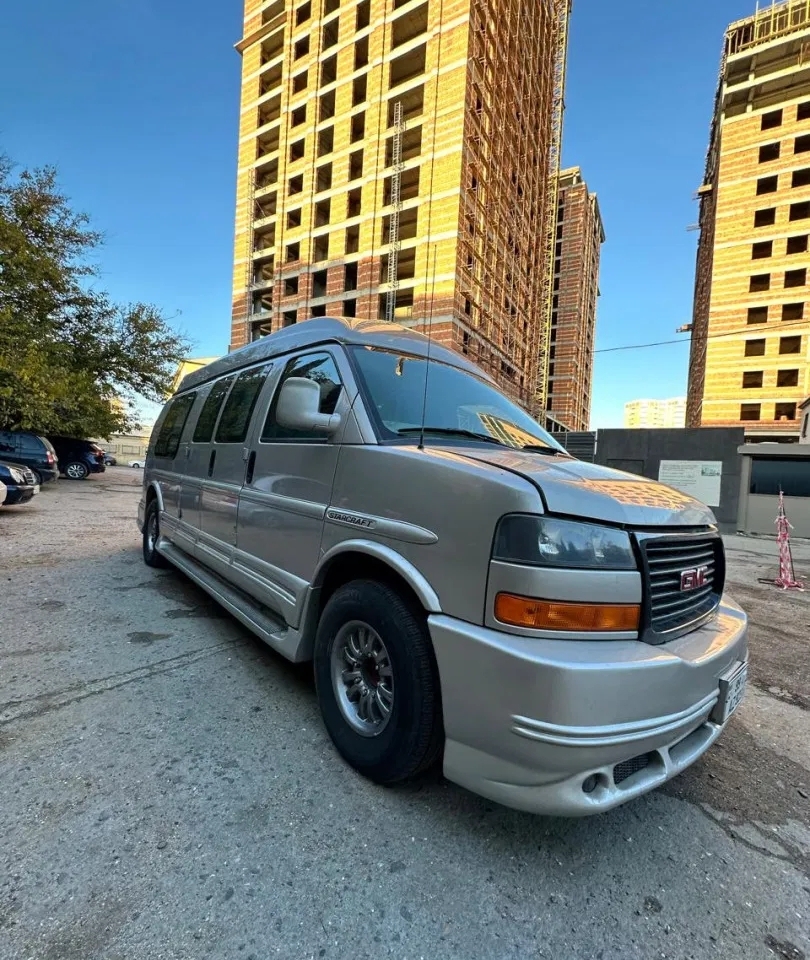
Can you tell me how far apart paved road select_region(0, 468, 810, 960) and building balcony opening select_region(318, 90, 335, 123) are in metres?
44.7

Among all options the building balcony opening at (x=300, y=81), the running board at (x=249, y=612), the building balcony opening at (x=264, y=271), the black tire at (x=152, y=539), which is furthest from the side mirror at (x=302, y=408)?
the building balcony opening at (x=300, y=81)

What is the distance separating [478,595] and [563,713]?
43 centimetres

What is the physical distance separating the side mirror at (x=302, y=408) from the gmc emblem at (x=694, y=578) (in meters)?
1.67

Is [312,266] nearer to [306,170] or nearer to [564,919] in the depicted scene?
[306,170]

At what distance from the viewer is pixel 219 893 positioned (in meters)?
Result: 1.54

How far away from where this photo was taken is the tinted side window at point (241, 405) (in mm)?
3406

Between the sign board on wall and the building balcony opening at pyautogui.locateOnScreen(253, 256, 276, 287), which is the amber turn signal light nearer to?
the sign board on wall

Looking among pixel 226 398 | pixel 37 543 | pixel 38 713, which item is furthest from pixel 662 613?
pixel 37 543

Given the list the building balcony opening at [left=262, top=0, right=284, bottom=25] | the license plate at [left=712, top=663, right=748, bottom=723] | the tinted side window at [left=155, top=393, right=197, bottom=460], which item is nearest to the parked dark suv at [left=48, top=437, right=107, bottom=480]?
the tinted side window at [left=155, top=393, right=197, bottom=460]

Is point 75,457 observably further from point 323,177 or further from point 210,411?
point 323,177

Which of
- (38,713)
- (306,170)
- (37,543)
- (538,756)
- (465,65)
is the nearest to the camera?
(538,756)

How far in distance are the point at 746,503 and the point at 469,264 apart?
24809 mm

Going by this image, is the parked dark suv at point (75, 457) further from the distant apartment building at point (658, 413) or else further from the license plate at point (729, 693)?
the distant apartment building at point (658, 413)

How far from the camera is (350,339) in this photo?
2.73 meters
